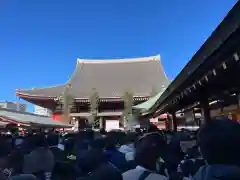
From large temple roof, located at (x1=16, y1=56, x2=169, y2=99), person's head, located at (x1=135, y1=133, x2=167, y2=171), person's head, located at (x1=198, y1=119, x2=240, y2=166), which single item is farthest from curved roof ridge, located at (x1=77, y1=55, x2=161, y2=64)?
person's head, located at (x1=198, y1=119, x2=240, y2=166)

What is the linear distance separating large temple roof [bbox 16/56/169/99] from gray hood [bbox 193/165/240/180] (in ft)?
71.8

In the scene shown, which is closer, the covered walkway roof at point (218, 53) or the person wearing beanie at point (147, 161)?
the person wearing beanie at point (147, 161)

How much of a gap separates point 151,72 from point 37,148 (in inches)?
1106

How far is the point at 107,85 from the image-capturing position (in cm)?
2877

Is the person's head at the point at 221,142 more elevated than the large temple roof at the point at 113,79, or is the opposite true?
the large temple roof at the point at 113,79

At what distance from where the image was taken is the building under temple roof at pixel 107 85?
23953 millimetres

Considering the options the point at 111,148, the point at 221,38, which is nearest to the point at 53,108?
the point at 111,148

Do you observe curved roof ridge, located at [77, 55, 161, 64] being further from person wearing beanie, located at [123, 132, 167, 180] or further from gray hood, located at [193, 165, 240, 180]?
gray hood, located at [193, 165, 240, 180]

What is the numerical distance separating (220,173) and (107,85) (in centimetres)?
2741

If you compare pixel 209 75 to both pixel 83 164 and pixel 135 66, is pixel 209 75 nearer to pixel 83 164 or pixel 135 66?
pixel 83 164

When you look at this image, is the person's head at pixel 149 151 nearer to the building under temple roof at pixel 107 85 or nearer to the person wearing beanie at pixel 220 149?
the person wearing beanie at pixel 220 149

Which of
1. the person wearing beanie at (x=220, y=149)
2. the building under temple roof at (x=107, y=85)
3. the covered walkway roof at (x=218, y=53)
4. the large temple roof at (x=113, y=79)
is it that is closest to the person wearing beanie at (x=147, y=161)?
the person wearing beanie at (x=220, y=149)

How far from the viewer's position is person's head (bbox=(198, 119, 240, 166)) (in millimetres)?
1516

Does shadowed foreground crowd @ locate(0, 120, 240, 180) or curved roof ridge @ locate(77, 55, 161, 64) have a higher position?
curved roof ridge @ locate(77, 55, 161, 64)
